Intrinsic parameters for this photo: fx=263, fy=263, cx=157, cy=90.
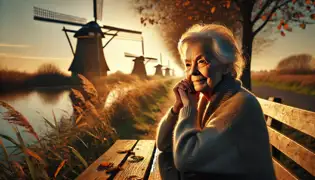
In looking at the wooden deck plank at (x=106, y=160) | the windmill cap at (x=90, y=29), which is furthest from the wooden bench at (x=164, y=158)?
the windmill cap at (x=90, y=29)

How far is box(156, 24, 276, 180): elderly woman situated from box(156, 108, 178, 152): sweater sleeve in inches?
8.9

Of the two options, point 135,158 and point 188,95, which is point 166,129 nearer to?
point 188,95

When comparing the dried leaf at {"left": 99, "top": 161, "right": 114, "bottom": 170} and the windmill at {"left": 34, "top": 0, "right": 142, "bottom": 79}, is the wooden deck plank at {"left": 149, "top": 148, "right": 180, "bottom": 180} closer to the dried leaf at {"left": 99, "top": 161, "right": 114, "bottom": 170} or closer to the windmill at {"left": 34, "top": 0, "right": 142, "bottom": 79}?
the dried leaf at {"left": 99, "top": 161, "right": 114, "bottom": 170}

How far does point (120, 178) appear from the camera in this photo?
6.32ft

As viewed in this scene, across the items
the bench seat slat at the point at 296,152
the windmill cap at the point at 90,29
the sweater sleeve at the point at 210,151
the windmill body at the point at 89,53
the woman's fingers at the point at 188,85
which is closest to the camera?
the sweater sleeve at the point at 210,151

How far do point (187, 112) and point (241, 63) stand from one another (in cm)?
44

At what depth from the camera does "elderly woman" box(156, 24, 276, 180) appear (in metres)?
1.18

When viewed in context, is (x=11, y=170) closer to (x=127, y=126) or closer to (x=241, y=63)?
(x=241, y=63)

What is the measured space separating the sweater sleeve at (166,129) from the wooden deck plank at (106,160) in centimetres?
53

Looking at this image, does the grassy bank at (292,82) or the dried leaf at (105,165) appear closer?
the dried leaf at (105,165)

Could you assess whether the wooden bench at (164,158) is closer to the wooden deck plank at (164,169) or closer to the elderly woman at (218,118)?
the wooden deck plank at (164,169)

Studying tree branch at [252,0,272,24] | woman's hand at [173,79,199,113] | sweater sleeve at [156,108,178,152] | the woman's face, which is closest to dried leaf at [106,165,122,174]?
sweater sleeve at [156,108,178,152]

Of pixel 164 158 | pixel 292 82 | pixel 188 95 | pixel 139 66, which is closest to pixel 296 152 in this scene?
pixel 164 158

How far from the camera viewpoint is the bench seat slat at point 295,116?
74.6 inches
